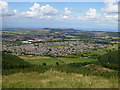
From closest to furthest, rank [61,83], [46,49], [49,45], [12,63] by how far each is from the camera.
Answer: [61,83], [12,63], [46,49], [49,45]

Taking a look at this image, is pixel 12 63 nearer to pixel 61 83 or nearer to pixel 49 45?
pixel 61 83

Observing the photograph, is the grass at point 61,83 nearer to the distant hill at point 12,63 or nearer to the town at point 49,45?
the distant hill at point 12,63

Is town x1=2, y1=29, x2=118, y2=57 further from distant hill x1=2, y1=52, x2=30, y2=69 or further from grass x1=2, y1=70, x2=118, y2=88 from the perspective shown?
grass x1=2, y1=70, x2=118, y2=88

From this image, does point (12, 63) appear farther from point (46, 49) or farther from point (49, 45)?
point (49, 45)

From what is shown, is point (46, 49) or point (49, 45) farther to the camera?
point (49, 45)

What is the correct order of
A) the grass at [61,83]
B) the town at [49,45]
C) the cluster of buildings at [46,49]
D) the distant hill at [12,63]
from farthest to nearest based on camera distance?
the town at [49,45] → the cluster of buildings at [46,49] → the distant hill at [12,63] → the grass at [61,83]

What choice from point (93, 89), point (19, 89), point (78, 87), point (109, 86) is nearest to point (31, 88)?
point (19, 89)

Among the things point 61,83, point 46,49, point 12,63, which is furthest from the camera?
point 46,49

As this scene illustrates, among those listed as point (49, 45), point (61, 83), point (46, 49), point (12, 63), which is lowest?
point (46, 49)

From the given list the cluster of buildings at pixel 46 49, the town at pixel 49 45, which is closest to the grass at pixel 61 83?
the town at pixel 49 45

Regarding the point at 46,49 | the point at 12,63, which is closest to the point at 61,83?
the point at 12,63

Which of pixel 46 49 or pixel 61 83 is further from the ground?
pixel 61 83

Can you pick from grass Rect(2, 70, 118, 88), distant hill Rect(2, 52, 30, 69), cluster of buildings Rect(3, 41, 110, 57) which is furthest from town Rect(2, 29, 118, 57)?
grass Rect(2, 70, 118, 88)
